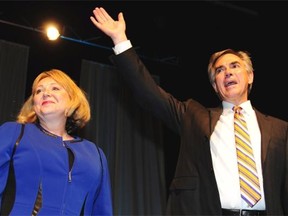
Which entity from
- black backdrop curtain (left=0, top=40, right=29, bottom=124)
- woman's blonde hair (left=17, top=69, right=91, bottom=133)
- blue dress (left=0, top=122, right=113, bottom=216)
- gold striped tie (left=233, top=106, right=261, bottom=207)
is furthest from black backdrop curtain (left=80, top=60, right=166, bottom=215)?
gold striped tie (left=233, top=106, right=261, bottom=207)

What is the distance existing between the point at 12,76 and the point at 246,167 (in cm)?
453

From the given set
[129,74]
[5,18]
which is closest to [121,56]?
[129,74]

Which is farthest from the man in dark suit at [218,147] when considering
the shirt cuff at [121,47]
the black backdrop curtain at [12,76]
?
the black backdrop curtain at [12,76]

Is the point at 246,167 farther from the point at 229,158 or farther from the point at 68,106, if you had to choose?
the point at 68,106

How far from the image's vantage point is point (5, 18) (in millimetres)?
5543

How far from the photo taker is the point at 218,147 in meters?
2.12

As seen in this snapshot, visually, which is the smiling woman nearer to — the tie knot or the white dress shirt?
the white dress shirt

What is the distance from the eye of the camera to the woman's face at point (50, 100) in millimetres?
2178

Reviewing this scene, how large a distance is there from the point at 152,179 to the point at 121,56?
4.77m

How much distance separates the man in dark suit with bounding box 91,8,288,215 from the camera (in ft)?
6.63

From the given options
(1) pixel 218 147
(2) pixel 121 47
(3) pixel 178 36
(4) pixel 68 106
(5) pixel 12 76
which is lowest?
(1) pixel 218 147

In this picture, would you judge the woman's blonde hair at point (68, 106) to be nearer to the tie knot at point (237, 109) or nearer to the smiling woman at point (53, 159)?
the smiling woman at point (53, 159)

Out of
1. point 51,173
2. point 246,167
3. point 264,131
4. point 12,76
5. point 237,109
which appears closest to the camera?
point 51,173

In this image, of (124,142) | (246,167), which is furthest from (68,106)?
(124,142)
